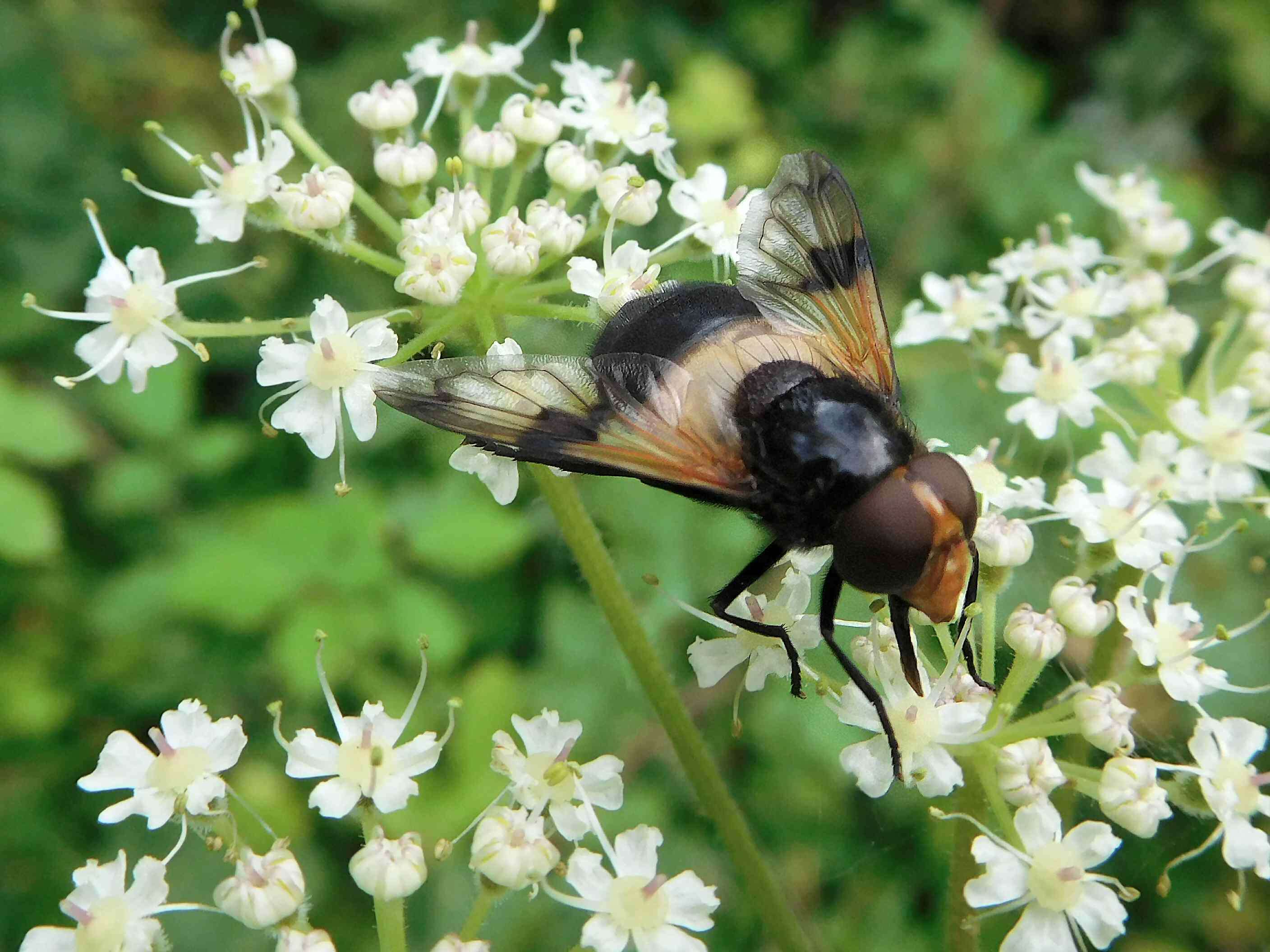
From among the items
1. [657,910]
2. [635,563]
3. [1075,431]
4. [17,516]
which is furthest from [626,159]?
[657,910]

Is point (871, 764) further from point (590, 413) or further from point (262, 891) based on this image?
point (262, 891)

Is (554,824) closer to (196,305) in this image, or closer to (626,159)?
Answer: (626,159)

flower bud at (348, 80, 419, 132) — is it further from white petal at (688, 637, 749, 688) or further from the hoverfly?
white petal at (688, 637, 749, 688)

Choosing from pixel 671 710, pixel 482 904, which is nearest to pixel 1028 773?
pixel 671 710

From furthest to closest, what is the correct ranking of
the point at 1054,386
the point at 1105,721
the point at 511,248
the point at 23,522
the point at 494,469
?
the point at 23,522, the point at 1054,386, the point at 511,248, the point at 494,469, the point at 1105,721

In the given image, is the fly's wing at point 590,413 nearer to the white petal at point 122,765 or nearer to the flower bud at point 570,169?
the flower bud at point 570,169
